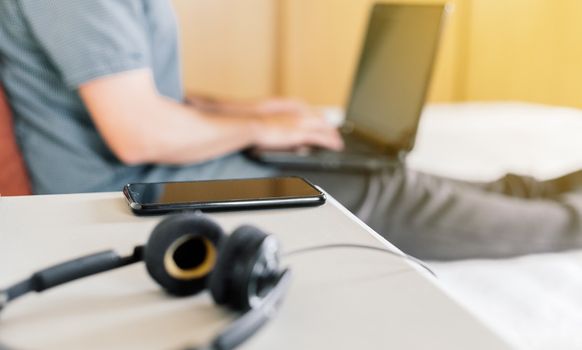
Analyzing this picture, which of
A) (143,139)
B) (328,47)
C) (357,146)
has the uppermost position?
(143,139)

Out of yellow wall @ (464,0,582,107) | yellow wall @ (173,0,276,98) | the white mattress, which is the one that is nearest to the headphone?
the white mattress

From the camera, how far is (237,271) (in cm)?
42

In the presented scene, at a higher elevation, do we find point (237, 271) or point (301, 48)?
point (237, 271)

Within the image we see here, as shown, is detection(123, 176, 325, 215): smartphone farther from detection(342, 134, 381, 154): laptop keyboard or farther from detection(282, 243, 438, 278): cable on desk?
detection(342, 134, 381, 154): laptop keyboard

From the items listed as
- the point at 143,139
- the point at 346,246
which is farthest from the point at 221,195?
the point at 143,139

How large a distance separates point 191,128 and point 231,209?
1.68ft

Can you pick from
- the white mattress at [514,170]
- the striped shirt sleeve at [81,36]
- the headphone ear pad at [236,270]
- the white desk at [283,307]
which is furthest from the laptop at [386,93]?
the headphone ear pad at [236,270]

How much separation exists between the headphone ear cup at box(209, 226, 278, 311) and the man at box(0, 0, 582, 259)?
1.99 feet

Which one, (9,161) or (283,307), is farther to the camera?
(9,161)

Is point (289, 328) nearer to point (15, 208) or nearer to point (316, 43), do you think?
point (15, 208)

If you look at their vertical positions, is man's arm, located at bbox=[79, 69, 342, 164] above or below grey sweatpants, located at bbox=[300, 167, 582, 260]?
above

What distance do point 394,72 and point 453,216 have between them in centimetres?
42

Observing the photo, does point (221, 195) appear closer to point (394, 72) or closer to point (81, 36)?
point (81, 36)

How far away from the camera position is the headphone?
16.5 inches
